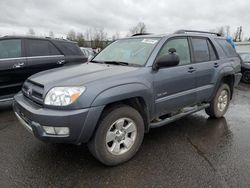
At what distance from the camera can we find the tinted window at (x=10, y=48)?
Result: 4.72 meters

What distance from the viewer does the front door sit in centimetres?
312

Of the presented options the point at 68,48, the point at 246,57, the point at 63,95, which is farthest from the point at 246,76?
the point at 63,95

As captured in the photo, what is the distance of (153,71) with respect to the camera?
3014mm

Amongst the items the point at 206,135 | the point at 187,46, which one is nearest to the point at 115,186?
the point at 206,135

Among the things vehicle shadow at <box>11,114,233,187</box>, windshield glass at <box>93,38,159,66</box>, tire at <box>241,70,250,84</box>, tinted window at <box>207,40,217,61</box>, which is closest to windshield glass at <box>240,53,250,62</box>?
tire at <box>241,70,250,84</box>

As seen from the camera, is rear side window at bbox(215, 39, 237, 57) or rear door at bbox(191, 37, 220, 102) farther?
rear side window at bbox(215, 39, 237, 57)

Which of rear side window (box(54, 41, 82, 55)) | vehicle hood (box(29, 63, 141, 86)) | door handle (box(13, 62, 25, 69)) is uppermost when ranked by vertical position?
rear side window (box(54, 41, 82, 55))

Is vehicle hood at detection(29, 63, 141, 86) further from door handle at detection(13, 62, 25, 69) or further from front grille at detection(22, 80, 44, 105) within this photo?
door handle at detection(13, 62, 25, 69)

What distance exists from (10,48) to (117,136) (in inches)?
144

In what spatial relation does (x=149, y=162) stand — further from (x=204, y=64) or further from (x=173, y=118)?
(x=204, y=64)

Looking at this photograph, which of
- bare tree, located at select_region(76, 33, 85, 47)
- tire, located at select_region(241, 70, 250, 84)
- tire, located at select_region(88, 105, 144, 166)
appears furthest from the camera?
bare tree, located at select_region(76, 33, 85, 47)

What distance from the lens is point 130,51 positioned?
3484 mm

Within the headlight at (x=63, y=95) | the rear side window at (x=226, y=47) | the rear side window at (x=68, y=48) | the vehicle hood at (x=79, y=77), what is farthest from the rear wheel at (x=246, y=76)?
the headlight at (x=63, y=95)

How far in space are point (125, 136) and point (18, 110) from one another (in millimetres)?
1538
